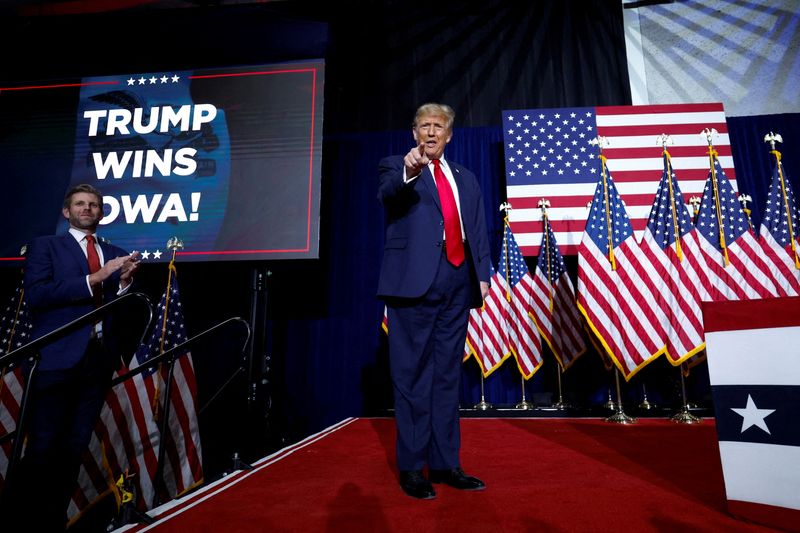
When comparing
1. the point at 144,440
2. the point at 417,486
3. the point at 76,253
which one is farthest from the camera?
the point at 144,440

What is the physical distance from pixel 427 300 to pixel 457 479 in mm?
646

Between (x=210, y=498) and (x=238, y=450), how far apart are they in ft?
3.59

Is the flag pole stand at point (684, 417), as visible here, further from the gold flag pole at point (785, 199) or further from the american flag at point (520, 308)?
the gold flag pole at point (785, 199)

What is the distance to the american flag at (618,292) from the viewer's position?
3336 millimetres

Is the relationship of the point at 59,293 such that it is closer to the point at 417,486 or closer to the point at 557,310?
the point at 417,486

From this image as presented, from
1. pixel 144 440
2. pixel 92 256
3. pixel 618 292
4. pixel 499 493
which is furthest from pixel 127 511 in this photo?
pixel 618 292

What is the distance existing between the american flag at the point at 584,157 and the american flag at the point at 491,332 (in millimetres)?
635

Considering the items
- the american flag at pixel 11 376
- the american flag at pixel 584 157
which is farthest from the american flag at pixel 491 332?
the american flag at pixel 11 376

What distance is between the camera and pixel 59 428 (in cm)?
209

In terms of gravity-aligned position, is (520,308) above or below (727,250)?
below

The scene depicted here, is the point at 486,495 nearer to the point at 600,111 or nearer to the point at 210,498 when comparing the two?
the point at 210,498

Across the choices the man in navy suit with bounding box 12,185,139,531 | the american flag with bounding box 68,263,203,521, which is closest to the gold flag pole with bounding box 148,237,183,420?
the american flag with bounding box 68,263,203,521

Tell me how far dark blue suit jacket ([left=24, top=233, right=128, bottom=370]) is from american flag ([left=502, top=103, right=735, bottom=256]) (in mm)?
3555

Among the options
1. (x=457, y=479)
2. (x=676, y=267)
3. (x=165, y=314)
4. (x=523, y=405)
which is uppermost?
(x=676, y=267)
